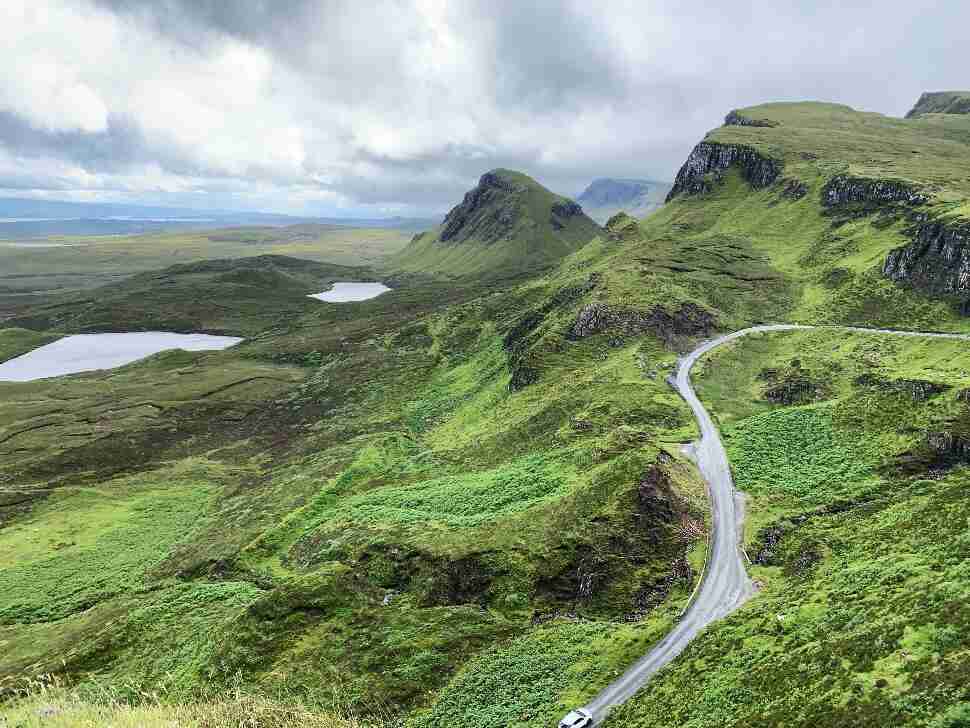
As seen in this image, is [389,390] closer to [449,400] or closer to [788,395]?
[449,400]

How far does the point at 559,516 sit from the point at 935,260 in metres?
97.1

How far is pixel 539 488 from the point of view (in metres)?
63.7

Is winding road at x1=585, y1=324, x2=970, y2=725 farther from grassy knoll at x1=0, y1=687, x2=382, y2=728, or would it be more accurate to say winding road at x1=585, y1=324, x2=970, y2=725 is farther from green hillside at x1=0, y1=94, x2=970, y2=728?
grassy knoll at x1=0, y1=687, x2=382, y2=728

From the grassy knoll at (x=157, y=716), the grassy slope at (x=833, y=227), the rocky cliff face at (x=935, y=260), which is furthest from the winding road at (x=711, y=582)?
the rocky cliff face at (x=935, y=260)

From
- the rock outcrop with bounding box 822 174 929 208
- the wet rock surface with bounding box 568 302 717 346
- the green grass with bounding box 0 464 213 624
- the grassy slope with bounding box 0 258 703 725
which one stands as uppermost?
the rock outcrop with bounding box 822 174 929 208

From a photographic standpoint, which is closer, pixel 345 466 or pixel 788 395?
pixel 788 395

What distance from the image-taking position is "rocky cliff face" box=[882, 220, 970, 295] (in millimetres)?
96062

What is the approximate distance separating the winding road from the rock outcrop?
332 feet

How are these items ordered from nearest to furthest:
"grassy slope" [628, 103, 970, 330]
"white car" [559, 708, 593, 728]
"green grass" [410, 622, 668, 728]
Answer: "white car" [559, 708, 593, 728] → "green grass" [410, 622, 668, 728] → "grassy slope" [628, 103, 970, 330]

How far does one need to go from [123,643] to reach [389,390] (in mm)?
88636

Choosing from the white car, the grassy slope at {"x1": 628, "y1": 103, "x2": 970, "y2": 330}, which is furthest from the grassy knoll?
the grassy slope at {"x1": 628, "y1": 103, "x2": 970, "y2": 330}

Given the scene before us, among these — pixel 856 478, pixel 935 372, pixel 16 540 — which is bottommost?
pixel 16 540

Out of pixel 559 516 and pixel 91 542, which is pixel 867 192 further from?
pixel 91 542

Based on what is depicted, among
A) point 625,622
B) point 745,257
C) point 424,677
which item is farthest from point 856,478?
point 745,257
